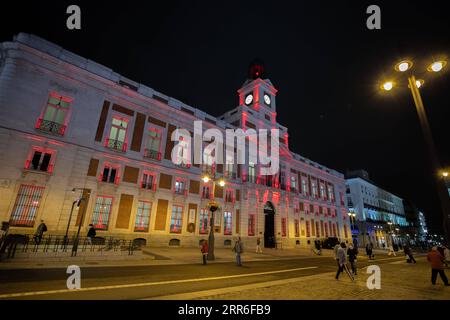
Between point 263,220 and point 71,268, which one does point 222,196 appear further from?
point 71,268

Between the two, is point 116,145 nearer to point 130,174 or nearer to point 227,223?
point 130,174

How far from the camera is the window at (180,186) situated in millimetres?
23527

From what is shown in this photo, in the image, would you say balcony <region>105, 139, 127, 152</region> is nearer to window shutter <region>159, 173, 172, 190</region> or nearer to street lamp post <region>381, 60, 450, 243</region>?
window shutter <region>159, 173, 172, 190</region>

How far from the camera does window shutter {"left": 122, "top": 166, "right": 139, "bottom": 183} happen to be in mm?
20328

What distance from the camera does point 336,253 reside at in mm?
10758

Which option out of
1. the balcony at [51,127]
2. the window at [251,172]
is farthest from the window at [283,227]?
the balcony at [51,127]

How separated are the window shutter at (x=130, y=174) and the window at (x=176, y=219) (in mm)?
4971

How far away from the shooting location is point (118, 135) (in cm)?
2106

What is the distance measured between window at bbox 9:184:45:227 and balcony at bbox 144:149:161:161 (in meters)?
8.73

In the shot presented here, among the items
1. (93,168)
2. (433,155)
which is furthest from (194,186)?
(433,155)

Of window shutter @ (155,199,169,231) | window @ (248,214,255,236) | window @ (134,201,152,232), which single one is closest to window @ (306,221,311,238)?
window @ (248,214,255,236)

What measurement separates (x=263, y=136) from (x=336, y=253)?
2436 centimetres

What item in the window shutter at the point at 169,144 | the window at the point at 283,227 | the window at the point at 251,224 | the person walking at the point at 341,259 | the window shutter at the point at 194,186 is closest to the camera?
the person walking at the point at 341,259

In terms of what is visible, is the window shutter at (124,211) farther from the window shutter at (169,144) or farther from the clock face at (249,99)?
the clock face at (249,99)
